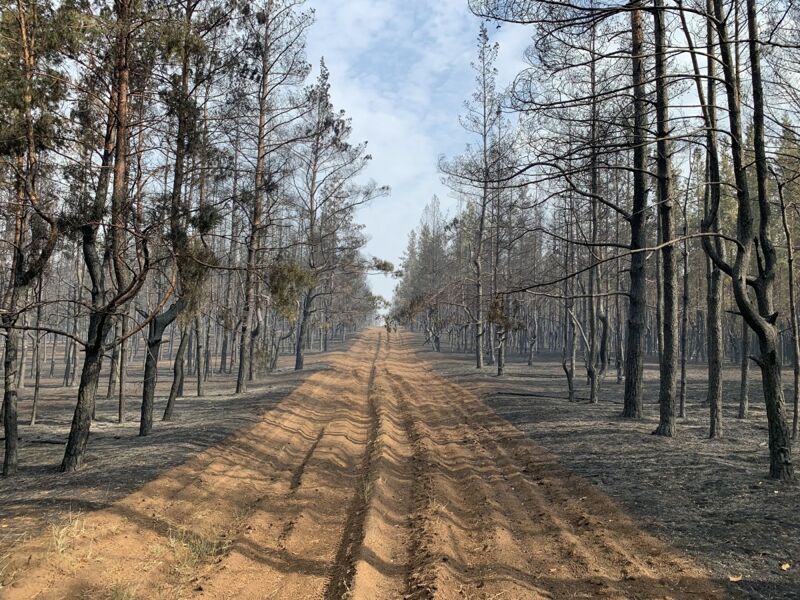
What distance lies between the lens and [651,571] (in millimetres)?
5402

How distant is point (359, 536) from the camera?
6539 millimetres

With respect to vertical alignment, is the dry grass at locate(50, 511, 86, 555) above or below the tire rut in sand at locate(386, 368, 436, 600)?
above

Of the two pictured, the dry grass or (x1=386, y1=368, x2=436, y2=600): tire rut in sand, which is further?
the dry grass

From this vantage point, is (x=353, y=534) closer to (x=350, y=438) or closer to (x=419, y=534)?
(x=419, y=534)

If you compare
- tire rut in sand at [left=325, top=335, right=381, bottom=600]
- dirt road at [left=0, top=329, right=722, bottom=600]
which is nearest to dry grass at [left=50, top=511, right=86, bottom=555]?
dirt road at [left=0, top=329, right=722, bottom=600]

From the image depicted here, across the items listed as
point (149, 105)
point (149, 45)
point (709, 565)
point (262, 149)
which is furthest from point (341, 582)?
point (262, 149)

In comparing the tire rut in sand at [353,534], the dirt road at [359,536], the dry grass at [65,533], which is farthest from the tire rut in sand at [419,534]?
the dry grass at [65,533]

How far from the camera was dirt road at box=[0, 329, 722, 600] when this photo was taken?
5.19 m

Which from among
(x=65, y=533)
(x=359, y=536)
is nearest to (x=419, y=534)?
(x=359, y=536)

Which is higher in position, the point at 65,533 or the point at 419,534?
the point at 65,533

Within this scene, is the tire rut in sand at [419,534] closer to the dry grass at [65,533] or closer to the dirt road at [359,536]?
the dirt road at [359,536]

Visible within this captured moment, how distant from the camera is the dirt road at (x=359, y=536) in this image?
17.0 ft

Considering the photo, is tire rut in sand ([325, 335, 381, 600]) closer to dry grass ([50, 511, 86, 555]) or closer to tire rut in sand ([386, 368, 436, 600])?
tire rut in sand ([386, 368, 436, 600])

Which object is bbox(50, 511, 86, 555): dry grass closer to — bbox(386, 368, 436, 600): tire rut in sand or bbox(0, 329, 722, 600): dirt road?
bbox(0, 329, 722, 600): dirt road
